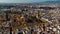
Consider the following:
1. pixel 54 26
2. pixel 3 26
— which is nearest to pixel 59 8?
pixel 54 26

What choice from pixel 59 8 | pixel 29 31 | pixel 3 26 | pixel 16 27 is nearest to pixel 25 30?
pixel 29 31

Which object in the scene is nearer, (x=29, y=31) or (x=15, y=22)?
(x=29, y=31)

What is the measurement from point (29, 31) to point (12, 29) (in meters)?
0.44

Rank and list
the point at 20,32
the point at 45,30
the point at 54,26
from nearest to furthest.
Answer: the point at 20,32
the point at 45,30
the point at 54,26

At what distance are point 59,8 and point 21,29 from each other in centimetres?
546

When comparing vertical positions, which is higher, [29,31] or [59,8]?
[29,31]

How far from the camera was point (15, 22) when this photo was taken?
19.2 feet

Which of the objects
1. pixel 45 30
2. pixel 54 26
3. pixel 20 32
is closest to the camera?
pixel 20 32

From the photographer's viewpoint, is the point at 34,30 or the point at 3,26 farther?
the point at 3,26

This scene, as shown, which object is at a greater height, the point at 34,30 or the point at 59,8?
the point at 34,30

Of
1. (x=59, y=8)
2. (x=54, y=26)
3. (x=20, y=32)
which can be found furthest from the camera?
(x=59, y=8)

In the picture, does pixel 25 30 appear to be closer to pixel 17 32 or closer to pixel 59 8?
pixel 17 32

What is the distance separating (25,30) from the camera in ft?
16.1

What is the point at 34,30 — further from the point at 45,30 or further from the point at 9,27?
the point at 9,27
